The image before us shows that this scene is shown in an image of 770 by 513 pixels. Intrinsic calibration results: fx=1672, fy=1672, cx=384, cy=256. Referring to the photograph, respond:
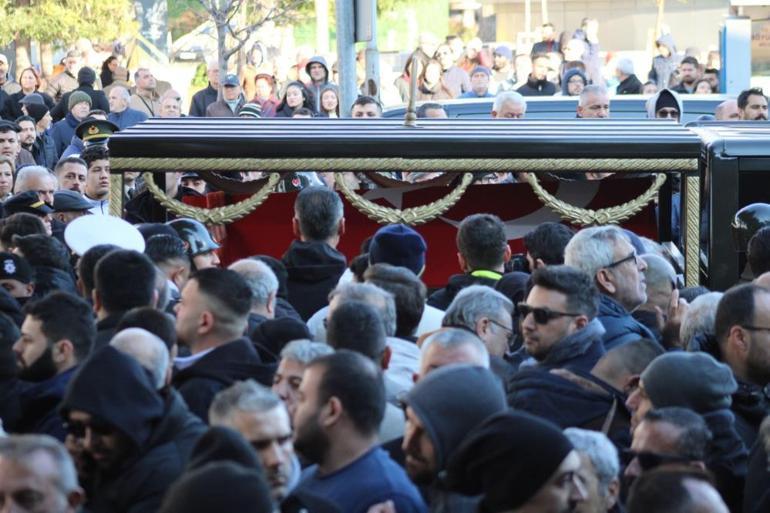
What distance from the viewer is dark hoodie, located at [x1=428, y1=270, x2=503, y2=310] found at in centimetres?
746

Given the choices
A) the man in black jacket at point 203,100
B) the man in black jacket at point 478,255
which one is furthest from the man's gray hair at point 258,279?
the man in black jacket at point 203,100

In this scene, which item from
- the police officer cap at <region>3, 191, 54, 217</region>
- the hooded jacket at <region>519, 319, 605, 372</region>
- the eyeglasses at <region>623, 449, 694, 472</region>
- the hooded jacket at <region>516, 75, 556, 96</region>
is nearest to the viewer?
the eyeglasses at <region>623, 449, 694, 472</region>

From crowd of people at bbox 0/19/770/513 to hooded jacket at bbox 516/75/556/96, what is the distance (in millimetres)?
9209

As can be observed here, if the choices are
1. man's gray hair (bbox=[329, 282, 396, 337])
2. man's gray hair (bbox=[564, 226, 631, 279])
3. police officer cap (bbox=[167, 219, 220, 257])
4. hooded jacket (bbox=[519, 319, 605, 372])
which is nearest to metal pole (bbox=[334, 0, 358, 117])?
police officer cap (bbox=[167, 219, 220, 257])

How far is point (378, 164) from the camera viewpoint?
9.48 metres

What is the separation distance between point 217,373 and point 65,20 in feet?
71.3

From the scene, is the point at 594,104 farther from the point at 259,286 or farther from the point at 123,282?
the point at 123,282

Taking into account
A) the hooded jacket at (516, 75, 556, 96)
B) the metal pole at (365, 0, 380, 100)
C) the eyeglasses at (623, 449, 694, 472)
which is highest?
the metal pole at (365, 0, 380, 100)

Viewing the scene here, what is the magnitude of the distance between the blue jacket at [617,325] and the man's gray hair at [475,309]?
1.26ft

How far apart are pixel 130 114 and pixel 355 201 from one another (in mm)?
6693

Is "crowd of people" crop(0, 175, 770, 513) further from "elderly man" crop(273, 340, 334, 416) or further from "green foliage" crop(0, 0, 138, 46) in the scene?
"green foliage" crop(0, 0, 138, 46)

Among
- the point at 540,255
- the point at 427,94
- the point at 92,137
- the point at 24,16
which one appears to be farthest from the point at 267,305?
the point at 24,16

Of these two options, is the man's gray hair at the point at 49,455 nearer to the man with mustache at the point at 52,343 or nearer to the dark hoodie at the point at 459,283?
the man with mustache at the point at 52,343

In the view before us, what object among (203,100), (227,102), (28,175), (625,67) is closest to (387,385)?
(28,175)
